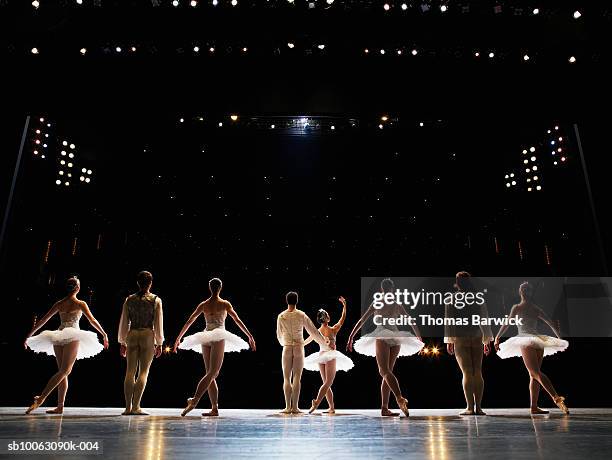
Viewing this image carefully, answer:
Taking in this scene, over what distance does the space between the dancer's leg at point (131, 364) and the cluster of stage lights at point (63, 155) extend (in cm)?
552

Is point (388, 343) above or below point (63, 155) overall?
below

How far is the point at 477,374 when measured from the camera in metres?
6.33

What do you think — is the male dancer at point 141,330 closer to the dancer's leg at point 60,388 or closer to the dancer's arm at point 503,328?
the dancer's leg at point 60,388

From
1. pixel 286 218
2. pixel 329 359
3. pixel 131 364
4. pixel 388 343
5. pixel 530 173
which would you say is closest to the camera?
pixel 388 343

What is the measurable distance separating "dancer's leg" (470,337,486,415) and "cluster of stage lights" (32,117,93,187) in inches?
344

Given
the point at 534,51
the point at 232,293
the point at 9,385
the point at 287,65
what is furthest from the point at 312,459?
the point at 9,385

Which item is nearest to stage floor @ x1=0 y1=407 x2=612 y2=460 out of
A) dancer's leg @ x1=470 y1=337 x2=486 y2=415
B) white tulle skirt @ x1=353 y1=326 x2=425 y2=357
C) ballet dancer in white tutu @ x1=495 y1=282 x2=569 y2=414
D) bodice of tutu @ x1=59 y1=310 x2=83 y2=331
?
white tulle skirt @ x1=353 y1=326 x2=425 y2=357

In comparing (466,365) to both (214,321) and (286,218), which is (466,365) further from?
(286,218)

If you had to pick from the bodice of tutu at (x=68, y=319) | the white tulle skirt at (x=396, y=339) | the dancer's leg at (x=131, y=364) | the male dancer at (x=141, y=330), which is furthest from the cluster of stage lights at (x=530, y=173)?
the bodice of tutu at (x=68, y=319)

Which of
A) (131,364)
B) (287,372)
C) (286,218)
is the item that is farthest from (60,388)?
(286,218)

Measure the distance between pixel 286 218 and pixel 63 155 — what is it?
202 inches

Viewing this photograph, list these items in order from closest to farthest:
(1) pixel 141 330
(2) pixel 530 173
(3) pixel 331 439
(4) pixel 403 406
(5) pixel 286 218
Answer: (3) pixel 331 439
(4) pixel 403 406
(1) pixel 141 330
(2) pixel 530 173
(5) pixel 286 218

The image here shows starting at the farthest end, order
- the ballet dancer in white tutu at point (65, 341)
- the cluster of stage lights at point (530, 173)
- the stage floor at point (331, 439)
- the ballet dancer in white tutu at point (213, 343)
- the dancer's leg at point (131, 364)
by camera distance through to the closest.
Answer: the cluster of stage lights at point (530, 173) → the ballet dancer in white tutu at point (65, 341) → the dancer's leg at point (131, 364) → the ballet dancer in white tutu at point (213, 343) → the stage floor at point (331, 439)

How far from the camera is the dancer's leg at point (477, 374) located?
20.6 ft
